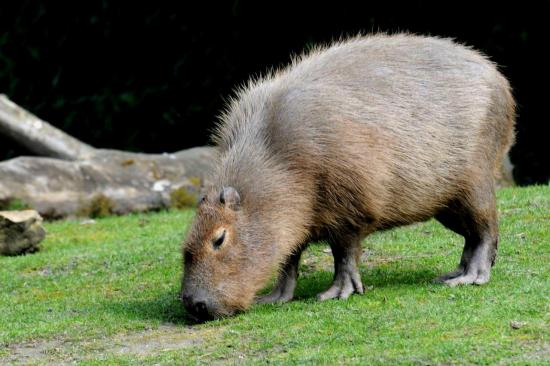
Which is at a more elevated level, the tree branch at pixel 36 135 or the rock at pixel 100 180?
the tree branch at pixel 36 135

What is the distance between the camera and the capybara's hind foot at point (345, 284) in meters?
7.70

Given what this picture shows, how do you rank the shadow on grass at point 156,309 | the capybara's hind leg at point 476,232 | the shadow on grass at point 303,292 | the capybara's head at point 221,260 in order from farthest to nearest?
the capybara's hind leg at point 476,232 < the shadow on grass at point 303,292 < the shadow on grass at point 156,309 < the capybara's head at point 221,260

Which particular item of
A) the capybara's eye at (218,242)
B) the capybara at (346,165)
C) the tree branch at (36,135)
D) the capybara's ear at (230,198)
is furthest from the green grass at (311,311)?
the tree branch at (36,135)

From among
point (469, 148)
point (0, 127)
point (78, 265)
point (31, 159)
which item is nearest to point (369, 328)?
point (469, 148)

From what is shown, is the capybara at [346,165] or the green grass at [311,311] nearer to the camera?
the green grass at [311,311]

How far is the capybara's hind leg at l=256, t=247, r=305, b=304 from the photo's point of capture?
785cm

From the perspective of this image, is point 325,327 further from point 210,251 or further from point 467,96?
point 467,96

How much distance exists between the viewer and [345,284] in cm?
772

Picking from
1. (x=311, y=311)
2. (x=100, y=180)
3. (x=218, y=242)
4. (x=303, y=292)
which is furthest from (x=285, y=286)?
(x=100, y=180)

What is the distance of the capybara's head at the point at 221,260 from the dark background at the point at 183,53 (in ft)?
23.2

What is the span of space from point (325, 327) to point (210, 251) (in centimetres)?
92

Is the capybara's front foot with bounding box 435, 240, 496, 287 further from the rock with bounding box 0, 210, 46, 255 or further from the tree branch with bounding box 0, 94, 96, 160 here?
the tree branch with bounding box 0, 94, 96, 160

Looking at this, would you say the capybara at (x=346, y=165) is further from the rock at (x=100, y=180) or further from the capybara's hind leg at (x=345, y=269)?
the rock at (x=100, y=180)

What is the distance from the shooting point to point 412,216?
7.87m
